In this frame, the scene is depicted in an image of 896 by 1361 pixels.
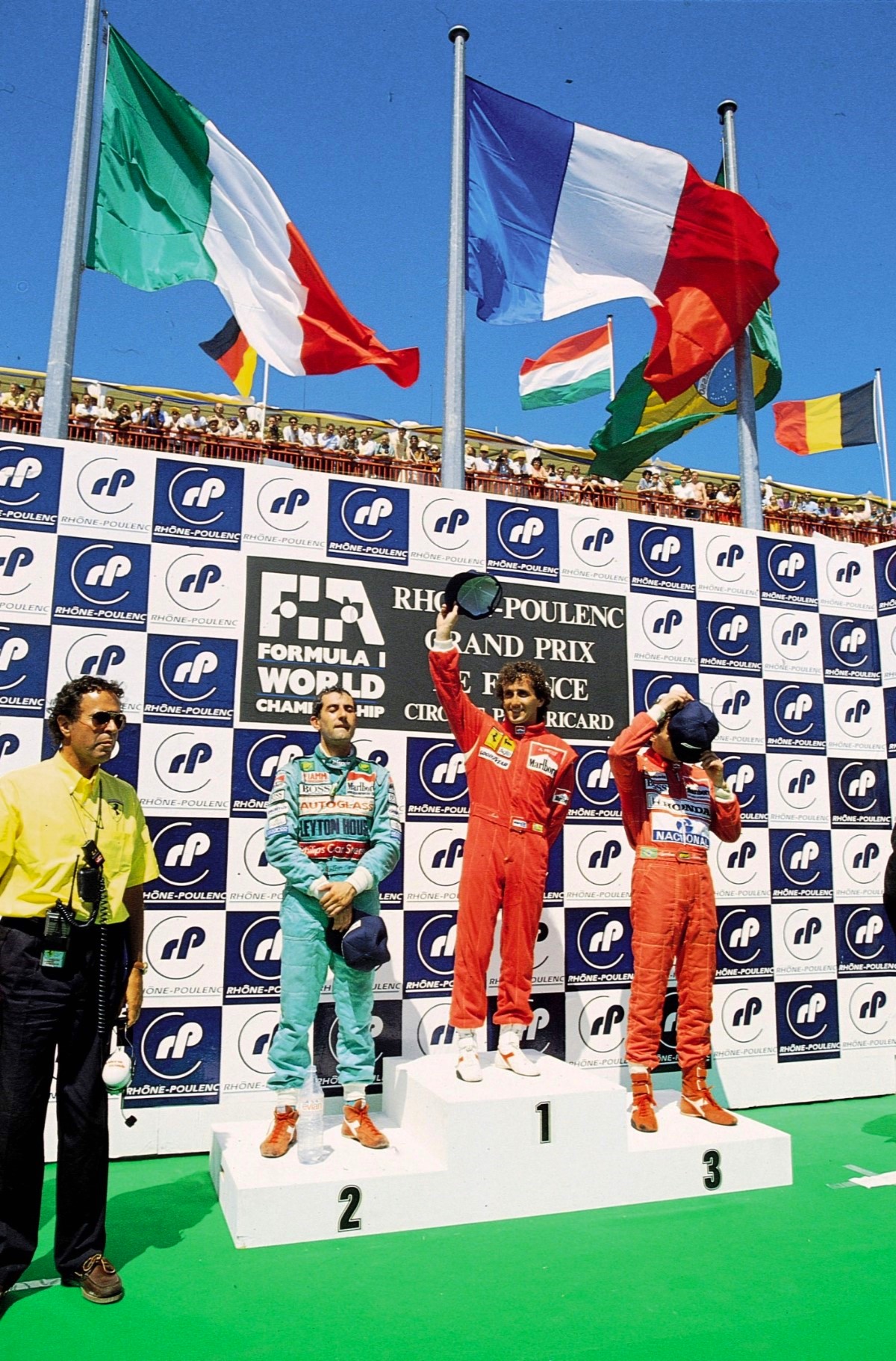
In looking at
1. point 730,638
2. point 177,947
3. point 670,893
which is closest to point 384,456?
point 730,638

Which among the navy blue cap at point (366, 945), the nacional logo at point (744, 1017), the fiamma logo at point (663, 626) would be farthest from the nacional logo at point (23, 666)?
the nacional logo at point (744, 1017)

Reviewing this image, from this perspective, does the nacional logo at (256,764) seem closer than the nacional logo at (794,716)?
Yes

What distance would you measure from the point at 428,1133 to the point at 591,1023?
153 centimetres

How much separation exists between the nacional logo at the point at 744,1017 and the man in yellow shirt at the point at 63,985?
10.8 feet

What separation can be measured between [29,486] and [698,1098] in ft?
12.3

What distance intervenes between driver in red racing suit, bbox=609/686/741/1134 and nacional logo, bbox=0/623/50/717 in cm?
238

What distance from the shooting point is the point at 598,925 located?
487 centimetres

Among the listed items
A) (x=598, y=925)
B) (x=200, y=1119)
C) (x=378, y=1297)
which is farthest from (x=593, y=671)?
(x=378, y=1297)

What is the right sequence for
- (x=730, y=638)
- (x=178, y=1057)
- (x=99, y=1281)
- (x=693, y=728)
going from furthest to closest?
(x=730, y=638)
(x=178, y=1057)
(x=693, y=728)
(x=99, y=1281)

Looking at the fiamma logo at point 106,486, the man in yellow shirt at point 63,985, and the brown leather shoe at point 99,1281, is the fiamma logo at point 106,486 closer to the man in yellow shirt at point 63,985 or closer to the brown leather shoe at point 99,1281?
the man in yellow shirt at point 63,985

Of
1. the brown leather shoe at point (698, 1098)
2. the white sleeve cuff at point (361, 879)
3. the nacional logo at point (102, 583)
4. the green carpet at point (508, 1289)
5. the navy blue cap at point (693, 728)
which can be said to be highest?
the nacional logo at point (102, 583)

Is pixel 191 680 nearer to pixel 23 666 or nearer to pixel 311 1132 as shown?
pixel 23 666

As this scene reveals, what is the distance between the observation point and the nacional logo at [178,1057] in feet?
13.2

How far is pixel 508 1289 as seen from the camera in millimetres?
2719
